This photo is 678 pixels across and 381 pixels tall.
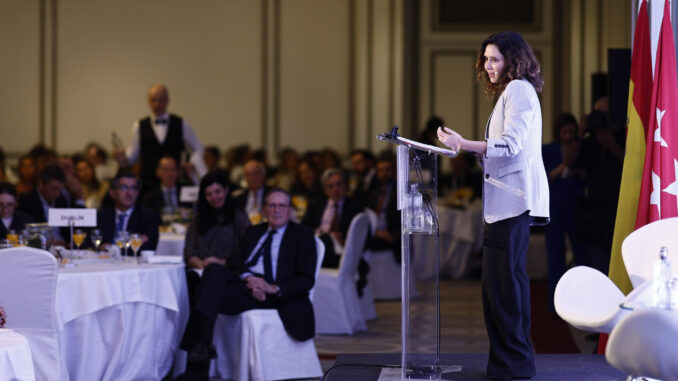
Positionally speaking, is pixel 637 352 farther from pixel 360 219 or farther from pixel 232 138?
pixel 232 138

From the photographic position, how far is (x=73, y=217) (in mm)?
5348

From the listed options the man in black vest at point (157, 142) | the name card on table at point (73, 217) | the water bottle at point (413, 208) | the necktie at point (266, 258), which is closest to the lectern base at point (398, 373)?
the water bottle at point (413, 208)

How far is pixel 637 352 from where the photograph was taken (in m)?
3.33

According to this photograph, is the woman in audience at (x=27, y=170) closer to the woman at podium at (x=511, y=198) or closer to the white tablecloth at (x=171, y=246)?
the white tablecloth at (x=171, y=246)

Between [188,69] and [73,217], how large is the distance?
6.40 meters

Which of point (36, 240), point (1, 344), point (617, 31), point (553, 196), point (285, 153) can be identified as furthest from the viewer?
point (617, 31)

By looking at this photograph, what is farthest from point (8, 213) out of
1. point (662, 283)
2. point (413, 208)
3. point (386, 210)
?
point (662, 283)

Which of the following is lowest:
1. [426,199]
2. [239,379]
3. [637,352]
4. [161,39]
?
[239,379]

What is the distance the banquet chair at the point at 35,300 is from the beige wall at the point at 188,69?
288 inches

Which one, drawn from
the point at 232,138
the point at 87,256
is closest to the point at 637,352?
the point at 87,256

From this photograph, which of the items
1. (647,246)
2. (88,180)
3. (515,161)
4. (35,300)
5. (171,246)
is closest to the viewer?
(515,161)

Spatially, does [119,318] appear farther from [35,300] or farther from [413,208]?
[413,208]

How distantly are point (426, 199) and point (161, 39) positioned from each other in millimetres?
7985

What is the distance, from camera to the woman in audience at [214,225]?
5.91 meters
